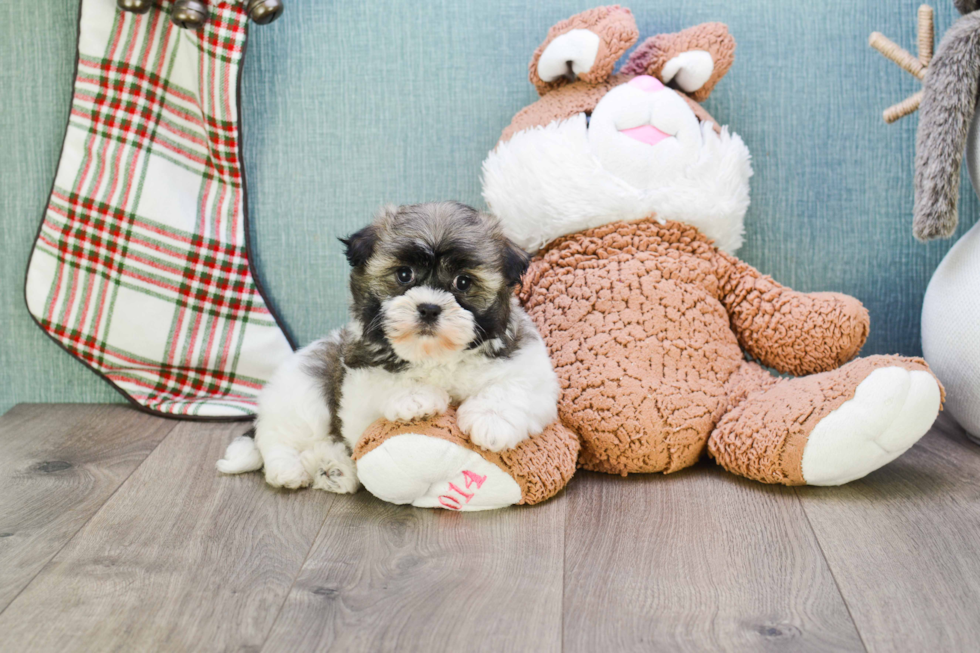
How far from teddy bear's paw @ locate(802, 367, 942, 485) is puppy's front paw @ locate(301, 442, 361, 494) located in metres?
0.92

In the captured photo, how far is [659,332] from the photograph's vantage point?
1.75 m

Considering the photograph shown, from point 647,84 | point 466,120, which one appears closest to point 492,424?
point 647,84

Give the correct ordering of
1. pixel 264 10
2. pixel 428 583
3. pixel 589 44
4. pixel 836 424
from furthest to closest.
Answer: pixel 264 10 < pixel 589 44 < pixel 836 424 < pixel 428 583

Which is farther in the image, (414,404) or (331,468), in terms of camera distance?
(331,468)

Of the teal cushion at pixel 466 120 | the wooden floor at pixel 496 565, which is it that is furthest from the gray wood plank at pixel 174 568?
the teal cushion at pixel 466 120

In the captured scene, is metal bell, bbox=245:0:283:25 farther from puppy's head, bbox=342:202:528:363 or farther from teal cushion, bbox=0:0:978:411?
puppy's head, bbox=342:202:528:363

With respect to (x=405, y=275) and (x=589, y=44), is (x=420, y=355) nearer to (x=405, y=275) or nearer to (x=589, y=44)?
(x=405, y=275)

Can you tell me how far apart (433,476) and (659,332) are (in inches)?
23.4

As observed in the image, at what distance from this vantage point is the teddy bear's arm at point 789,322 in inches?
69.7

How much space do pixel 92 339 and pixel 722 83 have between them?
1.81 m

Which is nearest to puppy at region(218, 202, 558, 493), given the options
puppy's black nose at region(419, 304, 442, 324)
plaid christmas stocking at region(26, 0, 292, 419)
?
puppy's black nose at region(419, 304, 442, 324)

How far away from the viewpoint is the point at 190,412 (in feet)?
6.97

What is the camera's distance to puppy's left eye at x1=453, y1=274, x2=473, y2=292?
1455mm

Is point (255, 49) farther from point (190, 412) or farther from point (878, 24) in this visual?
point (878, 24)
